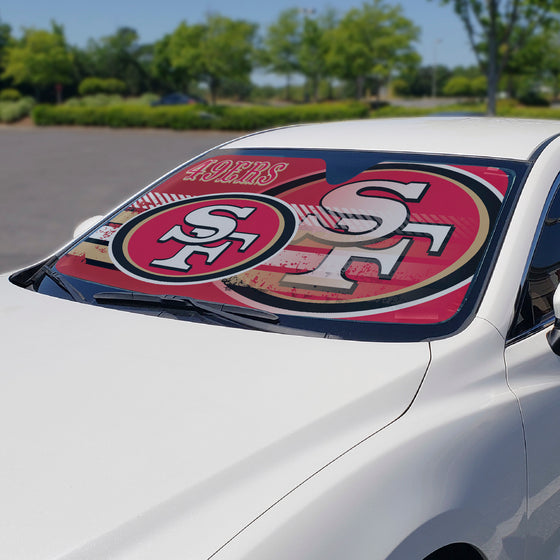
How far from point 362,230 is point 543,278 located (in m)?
0.60

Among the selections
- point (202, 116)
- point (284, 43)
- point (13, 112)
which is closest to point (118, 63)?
point (284, 43)

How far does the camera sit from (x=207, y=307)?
2234mm

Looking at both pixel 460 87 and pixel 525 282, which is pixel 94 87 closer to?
pixel 460 87

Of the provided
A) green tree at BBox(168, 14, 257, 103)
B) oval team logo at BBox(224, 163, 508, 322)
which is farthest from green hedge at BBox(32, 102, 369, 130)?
oval team logo at BBox(224, 163, 508, 322)

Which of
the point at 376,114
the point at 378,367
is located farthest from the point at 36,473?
the point at 376,114

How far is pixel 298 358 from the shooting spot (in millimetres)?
1886

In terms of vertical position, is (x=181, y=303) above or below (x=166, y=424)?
above

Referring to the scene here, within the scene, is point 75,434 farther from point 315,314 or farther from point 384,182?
point 384,182

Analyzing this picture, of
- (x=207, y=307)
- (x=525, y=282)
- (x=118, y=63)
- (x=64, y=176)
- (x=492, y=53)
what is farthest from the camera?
(x=118, y=63)

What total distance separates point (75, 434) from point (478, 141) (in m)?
1.78

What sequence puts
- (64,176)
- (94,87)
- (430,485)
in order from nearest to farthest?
1. (430,485)
2. (64,176)
3. (94,87)

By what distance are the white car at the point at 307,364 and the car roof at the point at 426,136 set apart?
0.02 m

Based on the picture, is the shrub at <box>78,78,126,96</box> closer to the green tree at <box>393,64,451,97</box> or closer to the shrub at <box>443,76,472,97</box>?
the green tree at <box>393,64,451,97</box>

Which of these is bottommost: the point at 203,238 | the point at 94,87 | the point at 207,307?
the point at 207,307
